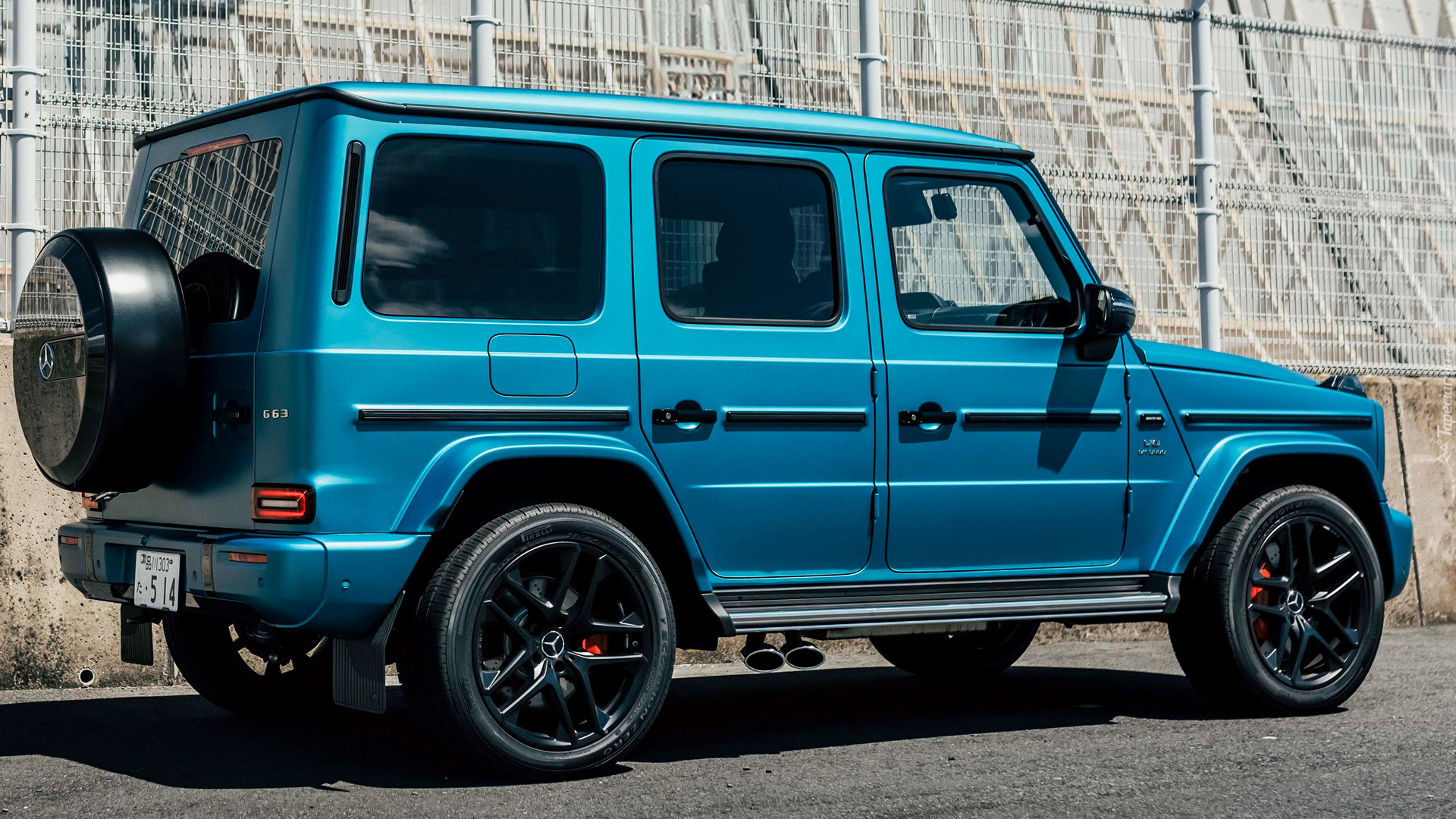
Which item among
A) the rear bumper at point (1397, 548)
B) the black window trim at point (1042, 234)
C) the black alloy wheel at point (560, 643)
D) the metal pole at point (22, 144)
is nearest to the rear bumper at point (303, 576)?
the black alloy wheel at point (560, 643)

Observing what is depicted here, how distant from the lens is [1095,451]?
233 inches

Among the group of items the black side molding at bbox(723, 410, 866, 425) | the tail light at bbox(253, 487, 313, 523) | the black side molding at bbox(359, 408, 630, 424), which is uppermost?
the black side molding at bbox(359, 408, 630, 424)

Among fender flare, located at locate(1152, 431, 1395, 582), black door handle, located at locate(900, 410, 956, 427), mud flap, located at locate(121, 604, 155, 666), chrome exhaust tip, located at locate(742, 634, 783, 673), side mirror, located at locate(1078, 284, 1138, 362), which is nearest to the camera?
chrome exhaust tip, located at locate(742, 634, 783, 673)

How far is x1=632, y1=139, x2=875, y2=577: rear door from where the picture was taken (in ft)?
17.1

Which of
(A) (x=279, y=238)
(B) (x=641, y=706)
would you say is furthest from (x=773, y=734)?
(A) (x=279, y=238)

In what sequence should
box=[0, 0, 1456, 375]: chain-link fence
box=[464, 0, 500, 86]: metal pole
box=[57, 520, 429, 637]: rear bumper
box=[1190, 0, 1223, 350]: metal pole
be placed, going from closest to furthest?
box=[57, 520, 429, 637]: rear bumper < box=[0, 0, 1456, 375]: chain-link fence < box=[464, 0, 500, 86]: metal pole < box=[1190, 0, 1223, 350]: metal pole

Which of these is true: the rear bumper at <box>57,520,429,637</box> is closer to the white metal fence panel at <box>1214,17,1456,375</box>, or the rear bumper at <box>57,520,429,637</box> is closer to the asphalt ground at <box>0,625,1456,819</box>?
the asphalt ground at <box>0,625,1456,819</box>

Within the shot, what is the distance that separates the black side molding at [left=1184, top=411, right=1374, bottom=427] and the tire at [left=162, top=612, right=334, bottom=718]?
10.5 ft

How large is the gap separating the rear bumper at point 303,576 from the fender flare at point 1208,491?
2773 millimetres

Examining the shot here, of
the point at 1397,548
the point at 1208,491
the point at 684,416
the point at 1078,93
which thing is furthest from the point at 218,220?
the point at 1078,93

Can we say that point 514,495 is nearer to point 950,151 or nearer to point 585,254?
point 585,254

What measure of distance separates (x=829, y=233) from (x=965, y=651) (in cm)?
252

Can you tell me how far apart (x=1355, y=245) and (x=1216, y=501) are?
4.29 metres

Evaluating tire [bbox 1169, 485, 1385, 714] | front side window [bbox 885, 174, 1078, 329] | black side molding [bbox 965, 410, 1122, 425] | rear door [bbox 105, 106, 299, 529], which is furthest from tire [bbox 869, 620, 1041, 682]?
rear door [bbox 105, 106, 299, 529]
